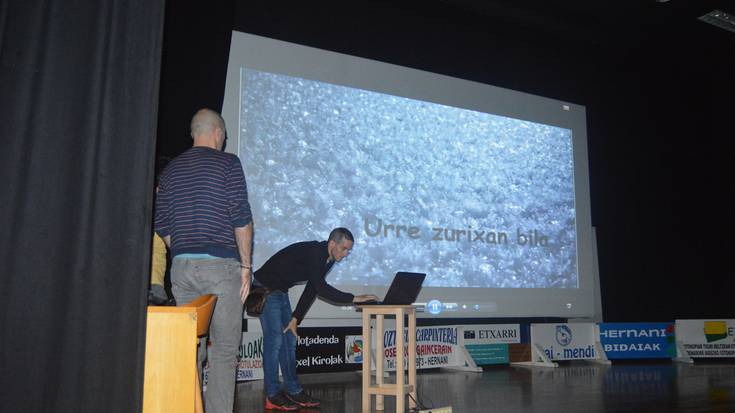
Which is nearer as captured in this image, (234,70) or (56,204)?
(56,204)

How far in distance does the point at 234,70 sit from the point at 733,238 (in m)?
7.57

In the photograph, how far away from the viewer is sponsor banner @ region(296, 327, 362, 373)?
253 inches

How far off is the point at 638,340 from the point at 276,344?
6155 millimetres

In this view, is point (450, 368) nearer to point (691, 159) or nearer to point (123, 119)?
point (691, 159)

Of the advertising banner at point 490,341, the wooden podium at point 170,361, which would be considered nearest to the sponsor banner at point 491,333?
the advertising banner at point 490,341

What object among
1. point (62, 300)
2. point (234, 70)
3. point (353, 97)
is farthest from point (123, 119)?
point (353, 97)

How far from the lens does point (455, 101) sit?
7.22m

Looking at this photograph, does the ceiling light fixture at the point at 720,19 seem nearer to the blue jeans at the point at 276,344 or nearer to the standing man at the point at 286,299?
the standing man at the point at 286,299

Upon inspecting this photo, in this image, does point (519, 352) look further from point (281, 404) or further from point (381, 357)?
point (281, 404)

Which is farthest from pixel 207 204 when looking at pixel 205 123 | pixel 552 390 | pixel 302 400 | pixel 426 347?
pixel 426 347

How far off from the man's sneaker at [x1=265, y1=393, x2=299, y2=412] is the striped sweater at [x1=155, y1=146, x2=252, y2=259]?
2.02m

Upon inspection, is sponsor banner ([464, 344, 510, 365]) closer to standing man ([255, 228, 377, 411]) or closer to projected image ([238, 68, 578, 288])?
projected image ([238, 68, 578, 288])

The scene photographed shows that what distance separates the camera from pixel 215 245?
2.56 m

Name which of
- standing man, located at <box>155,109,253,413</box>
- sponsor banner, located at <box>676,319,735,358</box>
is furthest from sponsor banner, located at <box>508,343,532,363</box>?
standing man, located at <box>155,109,253,413</box>
